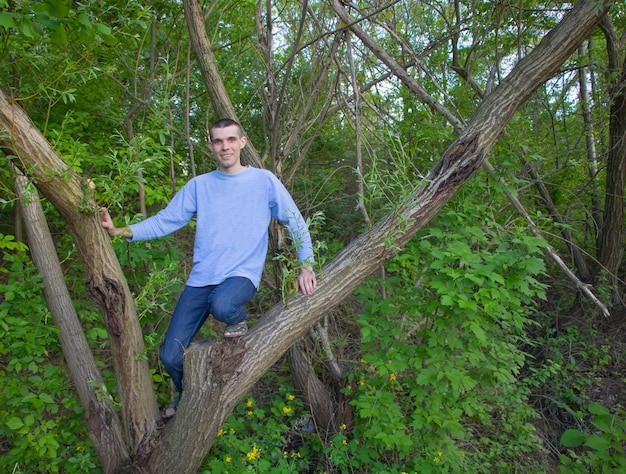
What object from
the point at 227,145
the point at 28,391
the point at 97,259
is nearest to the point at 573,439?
the point at 227,145

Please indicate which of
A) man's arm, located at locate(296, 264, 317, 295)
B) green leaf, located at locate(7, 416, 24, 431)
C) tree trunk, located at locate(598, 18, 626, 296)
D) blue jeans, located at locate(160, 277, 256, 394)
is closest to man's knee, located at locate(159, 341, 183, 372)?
blue jeans, located at locate(160, 277, 256, 394)

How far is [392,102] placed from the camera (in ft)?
19.4

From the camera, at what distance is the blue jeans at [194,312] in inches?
103

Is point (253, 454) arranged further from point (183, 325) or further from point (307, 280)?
point (307, 280)

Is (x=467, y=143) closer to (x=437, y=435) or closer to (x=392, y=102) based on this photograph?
(x=437, y=435)

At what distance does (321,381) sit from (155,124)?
3.03m

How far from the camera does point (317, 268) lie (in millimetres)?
2826

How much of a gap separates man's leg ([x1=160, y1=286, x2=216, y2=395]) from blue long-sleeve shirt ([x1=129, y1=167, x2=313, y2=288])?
0.07 meters

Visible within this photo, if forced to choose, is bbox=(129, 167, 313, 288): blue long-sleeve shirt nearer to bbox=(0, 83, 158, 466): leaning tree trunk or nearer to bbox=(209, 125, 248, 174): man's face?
bbox=(209, 125, 248, 174): man's face

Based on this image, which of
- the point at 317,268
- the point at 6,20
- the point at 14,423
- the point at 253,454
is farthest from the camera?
the point at 253,454

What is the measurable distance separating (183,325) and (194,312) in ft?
0.32

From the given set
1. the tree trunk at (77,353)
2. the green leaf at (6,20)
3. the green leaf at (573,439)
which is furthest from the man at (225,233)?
the green leaf at (573,439)

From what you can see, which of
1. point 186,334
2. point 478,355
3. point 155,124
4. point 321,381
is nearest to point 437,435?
point 478,355

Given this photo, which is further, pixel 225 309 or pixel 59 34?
pixel 225 309
